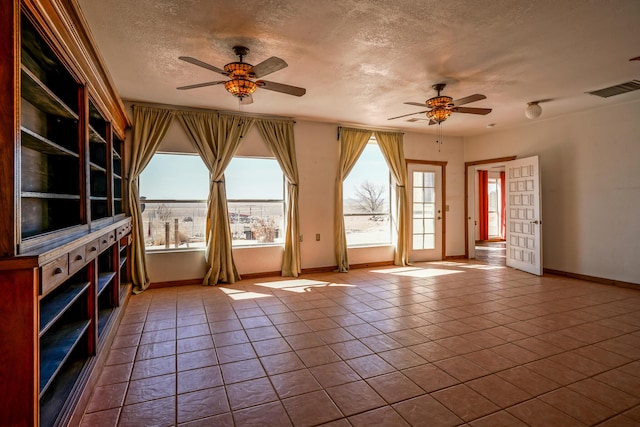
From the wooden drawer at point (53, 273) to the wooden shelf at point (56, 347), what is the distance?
49 cm

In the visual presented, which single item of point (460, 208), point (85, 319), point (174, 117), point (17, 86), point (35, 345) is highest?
point (174, 117)

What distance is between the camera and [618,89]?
4449 millimetres

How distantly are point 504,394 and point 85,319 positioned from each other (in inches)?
122

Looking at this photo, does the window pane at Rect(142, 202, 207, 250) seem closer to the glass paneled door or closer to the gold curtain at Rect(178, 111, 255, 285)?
the gold curtain at Rect(178, 111, 255, 285)

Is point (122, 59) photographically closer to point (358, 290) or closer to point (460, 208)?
point (358, 290)

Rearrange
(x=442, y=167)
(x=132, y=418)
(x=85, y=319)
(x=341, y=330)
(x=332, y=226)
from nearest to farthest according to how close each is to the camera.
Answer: (x=132, y=418) < (x=85, y=319) < (x=341, y=330) < (x=332, y=226) < (x=442, y=167)

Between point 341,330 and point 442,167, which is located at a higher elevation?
point 442,167

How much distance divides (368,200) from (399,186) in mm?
701

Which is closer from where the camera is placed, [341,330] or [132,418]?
[132,418]

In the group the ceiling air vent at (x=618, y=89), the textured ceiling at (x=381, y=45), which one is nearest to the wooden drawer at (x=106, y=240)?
the textured ceiling at (x=381, y=45)

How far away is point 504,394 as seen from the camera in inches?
90.1

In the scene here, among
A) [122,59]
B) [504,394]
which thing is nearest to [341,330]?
[504,394]

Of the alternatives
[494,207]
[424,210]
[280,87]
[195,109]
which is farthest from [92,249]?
[494,207]

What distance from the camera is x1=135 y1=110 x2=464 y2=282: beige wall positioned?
17.3 ft
